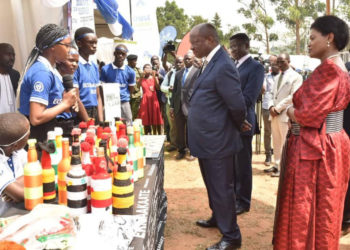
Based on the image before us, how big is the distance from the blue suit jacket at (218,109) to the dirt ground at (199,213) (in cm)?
113

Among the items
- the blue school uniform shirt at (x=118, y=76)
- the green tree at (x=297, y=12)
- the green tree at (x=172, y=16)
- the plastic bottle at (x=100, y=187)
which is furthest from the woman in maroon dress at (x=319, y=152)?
the green tree at (x=172, y=16)

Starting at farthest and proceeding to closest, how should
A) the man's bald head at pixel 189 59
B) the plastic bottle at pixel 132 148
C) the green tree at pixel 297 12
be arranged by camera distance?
the green tree at pixel 297 12 → the man's bald head at pixel 189 59 → the plastic bottle at pixel 132 148

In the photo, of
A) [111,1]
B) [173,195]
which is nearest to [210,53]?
[173,195]

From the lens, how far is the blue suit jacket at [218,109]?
9.37 ft

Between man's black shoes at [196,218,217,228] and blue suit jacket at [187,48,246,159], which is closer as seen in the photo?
blue suit jacket at [187,48,246,159]

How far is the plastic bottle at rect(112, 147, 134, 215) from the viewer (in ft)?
5.24

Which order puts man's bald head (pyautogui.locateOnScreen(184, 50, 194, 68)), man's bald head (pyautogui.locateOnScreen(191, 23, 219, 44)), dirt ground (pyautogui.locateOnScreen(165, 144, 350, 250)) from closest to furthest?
1. man's bald head (pyautogui.locateOnScreen(191, 23, 219, 44))
2. dirt ground (pyautogui.locateOnScreen(165, 144, 350, 250))
3. man's bald head (pyautogui.locateOnScreen(184, 50, 194, 68))

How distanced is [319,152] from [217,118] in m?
0.88

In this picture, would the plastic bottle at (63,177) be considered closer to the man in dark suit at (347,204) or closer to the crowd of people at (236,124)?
the crowd of people at (236,124)

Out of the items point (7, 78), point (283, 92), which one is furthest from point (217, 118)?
point (7, 78)

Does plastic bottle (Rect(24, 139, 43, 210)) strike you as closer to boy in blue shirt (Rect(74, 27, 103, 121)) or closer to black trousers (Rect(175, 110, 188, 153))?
boy in blue shirt (Rect(74, 27, 103, 121))

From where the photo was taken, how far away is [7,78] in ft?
13.3

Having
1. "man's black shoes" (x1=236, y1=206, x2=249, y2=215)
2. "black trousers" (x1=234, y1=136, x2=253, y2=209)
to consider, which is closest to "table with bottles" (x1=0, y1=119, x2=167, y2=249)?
"black trousers" (x1=234, y1=136, x2=253, y2=209)

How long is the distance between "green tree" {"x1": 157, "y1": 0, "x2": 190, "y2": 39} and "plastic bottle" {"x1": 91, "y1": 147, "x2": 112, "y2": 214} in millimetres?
46515
